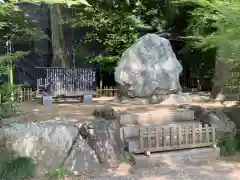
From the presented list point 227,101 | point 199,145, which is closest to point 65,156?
point 199,145

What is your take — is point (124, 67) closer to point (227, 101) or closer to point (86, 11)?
→ point (227, 101)

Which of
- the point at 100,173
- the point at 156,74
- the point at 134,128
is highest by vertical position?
the point at 156,74

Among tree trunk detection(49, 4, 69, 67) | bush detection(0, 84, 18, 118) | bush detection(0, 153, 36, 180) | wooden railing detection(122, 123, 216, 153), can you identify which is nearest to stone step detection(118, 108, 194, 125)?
wooden railing detection(122, 123, 216, 153)

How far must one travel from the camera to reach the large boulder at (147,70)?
8820mm

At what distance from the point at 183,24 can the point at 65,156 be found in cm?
968

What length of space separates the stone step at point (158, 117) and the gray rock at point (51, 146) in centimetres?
129

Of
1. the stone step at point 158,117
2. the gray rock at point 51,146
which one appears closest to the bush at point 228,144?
the stone step at point 158,117

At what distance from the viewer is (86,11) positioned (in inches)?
531

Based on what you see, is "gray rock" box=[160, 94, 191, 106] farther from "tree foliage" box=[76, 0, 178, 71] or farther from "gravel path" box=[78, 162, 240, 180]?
"tree foliage" box=[76, 0, 178, 71]

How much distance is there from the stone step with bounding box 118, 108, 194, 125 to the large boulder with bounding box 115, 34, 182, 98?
5.82 feet

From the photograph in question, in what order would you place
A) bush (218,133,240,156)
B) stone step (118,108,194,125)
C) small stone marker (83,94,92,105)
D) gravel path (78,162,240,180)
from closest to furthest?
gravel path (78,162,240,180), bush (218,133,240,156), stone step (118,108,194,125), small stone marker (83,94,92,105)

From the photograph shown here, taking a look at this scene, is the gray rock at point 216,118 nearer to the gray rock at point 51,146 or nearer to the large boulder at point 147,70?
the large boulder at point 147,70

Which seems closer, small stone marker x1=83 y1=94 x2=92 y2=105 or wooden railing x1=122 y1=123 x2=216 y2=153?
wooden railing x1=122 y1=123 x2=216 y2=153

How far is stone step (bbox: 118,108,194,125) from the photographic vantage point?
21.6ft
